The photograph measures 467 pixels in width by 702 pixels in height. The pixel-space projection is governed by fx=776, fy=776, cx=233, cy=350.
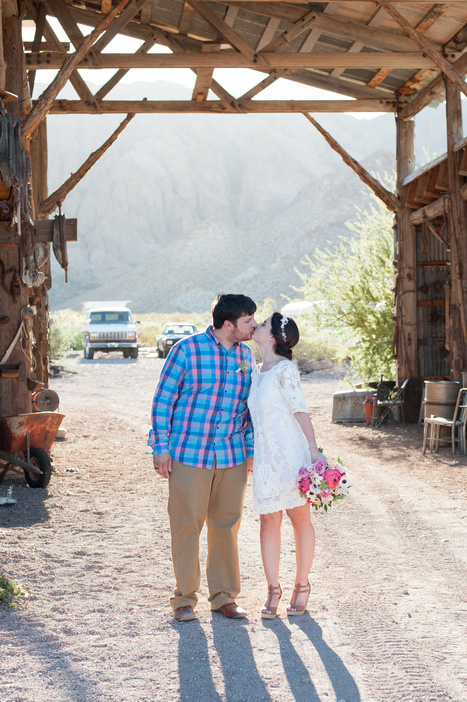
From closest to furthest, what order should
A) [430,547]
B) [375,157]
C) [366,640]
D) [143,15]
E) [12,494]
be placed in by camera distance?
[366,640] < [430,547] < [12,494] < [143,15] < [375,157]

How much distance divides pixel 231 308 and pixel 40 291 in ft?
26.1

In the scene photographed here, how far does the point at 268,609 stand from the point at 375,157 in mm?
83285

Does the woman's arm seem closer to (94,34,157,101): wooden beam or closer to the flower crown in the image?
the flower crown

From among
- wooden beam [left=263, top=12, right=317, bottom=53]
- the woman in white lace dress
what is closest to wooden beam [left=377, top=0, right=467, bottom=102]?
wooden beam [left=263, top=12, right=317, bottom=53]

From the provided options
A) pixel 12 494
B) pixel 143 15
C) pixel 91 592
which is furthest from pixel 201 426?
pixel 143 15

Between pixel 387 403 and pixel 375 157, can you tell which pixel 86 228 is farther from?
pixel 387 403

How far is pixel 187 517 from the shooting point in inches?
160

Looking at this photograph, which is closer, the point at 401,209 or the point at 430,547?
the point at 430,547

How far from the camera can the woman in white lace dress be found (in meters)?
4.07

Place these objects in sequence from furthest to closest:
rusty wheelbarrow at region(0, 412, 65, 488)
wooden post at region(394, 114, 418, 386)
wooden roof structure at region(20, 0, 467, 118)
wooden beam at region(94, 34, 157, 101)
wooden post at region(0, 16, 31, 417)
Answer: wooden post at region(394, 114, 418, 386)
wooden beam at region(94, 34, 157, 101)
wooden roof structure at region(20, 0, 467, 118)
wooden post at region(0, 16, 31, 417)
rusty wheelbarrow at region(0, 412, 65, 488)

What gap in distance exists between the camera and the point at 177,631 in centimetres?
390

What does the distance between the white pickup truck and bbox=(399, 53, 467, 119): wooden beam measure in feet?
62.1

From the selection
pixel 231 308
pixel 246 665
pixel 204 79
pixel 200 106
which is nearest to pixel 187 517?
pixel 246 665

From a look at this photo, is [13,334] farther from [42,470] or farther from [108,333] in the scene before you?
[108,333]
